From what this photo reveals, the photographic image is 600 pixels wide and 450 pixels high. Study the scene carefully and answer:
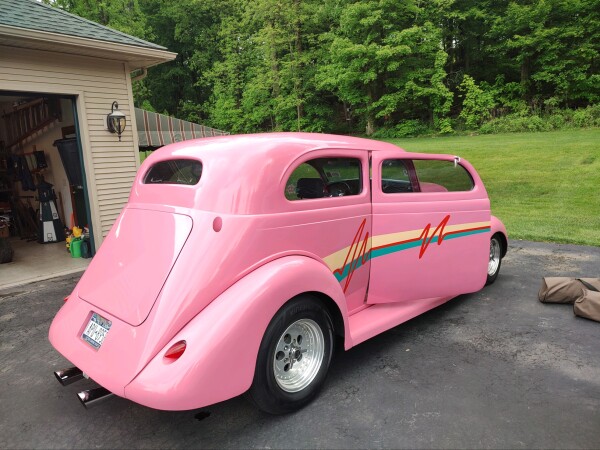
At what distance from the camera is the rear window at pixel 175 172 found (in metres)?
2.83

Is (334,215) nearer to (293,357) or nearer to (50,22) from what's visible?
(293,357)

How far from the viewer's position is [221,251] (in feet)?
7.88

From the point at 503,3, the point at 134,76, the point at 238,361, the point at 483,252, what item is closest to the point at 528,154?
the point at 483,252

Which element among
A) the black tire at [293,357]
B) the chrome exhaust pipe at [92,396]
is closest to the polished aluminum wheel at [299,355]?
the black tire at [293,357]

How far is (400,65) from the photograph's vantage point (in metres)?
24.8

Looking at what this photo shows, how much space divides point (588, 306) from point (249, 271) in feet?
11.2

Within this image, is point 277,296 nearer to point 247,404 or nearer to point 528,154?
point 247,404

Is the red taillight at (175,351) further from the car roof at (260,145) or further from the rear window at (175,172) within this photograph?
the car roof at (260,145)

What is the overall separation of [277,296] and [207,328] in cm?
45

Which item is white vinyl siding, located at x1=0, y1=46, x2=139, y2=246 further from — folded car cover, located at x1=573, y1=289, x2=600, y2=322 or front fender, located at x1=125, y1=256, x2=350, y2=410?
folded car cover, located at x1=573, y1=289, x2=600, y2=322

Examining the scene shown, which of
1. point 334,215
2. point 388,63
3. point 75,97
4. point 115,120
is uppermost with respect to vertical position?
point 388,63

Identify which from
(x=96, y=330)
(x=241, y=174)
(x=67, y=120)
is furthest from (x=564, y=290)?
(x=67, y=120)

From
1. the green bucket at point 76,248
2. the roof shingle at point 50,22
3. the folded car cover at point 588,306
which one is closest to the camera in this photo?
the folded car cover at point 588,306

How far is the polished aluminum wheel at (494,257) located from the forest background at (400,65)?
1608 centimetres
